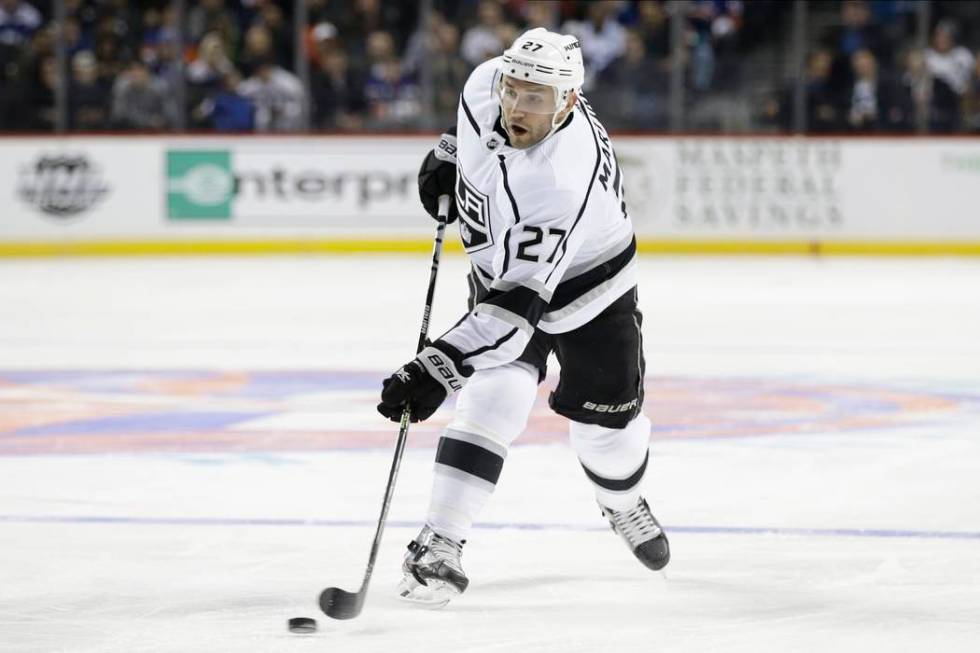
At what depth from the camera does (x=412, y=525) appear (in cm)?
→ 386

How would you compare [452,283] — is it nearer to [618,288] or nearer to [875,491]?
[875,491]

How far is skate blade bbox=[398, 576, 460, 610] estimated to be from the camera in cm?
312

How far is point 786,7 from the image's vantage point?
12055mm

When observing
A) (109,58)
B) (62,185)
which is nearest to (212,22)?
(109,58)

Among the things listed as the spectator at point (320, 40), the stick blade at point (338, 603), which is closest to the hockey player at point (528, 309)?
the stick blade at point (338, 603)

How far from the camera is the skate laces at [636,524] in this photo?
3.41 meters

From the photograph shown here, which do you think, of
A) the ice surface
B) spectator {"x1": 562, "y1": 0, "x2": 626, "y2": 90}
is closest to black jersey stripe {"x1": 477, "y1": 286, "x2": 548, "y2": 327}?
the ice surface

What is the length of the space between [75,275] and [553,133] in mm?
8047

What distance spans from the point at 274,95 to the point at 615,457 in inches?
355

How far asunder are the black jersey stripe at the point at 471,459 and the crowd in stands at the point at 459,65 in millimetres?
8874

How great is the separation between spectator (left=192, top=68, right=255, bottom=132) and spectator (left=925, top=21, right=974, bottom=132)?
4882mm

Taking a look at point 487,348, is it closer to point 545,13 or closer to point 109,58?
point 545,13

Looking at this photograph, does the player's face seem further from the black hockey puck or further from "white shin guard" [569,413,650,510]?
the black hockey puck

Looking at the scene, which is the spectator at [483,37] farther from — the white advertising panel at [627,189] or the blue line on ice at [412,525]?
the blue line on ice at [412,525]
